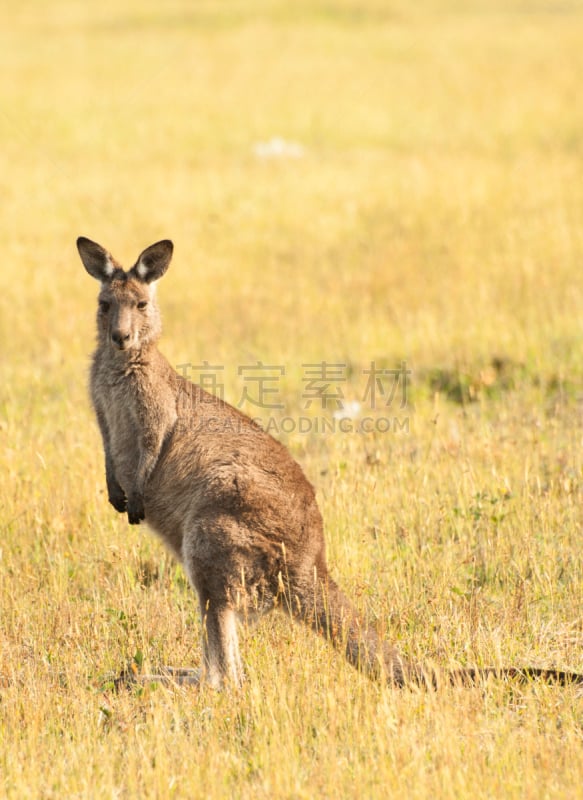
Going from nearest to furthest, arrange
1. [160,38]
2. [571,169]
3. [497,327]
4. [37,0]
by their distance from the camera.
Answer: [497,327] < [571,169] < [160,38] < [37,0]

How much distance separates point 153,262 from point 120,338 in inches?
19.8

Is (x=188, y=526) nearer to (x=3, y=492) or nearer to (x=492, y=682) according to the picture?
(x=492, y=682)

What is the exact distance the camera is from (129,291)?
5375 millimetres

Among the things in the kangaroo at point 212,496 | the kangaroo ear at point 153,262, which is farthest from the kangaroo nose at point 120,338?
the kangaroo ear at point 153,262

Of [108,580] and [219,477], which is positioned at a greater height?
[219,477]

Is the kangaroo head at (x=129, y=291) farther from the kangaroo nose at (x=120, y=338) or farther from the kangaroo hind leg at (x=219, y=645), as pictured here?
the kangaroo hind leg at (x=219, y=645)

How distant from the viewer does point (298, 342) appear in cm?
1042

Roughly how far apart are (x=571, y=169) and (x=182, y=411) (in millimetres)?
12494

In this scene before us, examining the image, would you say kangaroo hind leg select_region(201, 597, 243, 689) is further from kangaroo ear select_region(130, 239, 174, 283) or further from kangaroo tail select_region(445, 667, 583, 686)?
kangaroo ear select_region(130, 239, 174, 283)

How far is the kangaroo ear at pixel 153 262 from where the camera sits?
5.36m

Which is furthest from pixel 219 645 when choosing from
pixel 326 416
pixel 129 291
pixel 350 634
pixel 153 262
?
pixel 326 416

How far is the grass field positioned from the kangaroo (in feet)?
0.55

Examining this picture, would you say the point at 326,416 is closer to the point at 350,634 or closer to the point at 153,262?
the point at 153,262

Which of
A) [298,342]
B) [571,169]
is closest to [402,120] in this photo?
[571,169]
